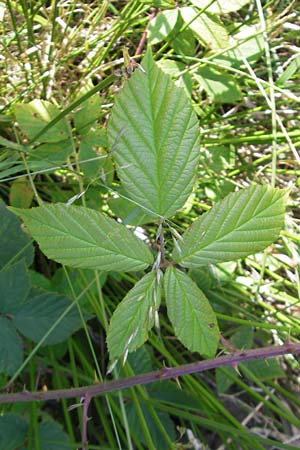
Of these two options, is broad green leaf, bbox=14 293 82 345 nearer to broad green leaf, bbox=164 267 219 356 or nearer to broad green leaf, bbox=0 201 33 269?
broad green leaf, bbox=0 201 33 269

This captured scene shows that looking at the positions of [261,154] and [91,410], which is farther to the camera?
[261,154]

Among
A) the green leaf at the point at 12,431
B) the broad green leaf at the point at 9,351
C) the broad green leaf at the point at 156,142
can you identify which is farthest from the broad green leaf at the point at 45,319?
the broad green leaf at the point at 156,142

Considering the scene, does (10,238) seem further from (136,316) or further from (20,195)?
(136,316)

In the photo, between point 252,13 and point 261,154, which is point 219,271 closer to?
point 261,154

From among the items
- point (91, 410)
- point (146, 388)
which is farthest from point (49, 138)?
point (91, 410)

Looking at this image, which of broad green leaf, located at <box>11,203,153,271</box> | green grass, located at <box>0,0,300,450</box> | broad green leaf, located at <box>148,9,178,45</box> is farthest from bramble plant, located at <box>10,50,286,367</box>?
broad green leaf, located at <box>148,9,178,45</box>
